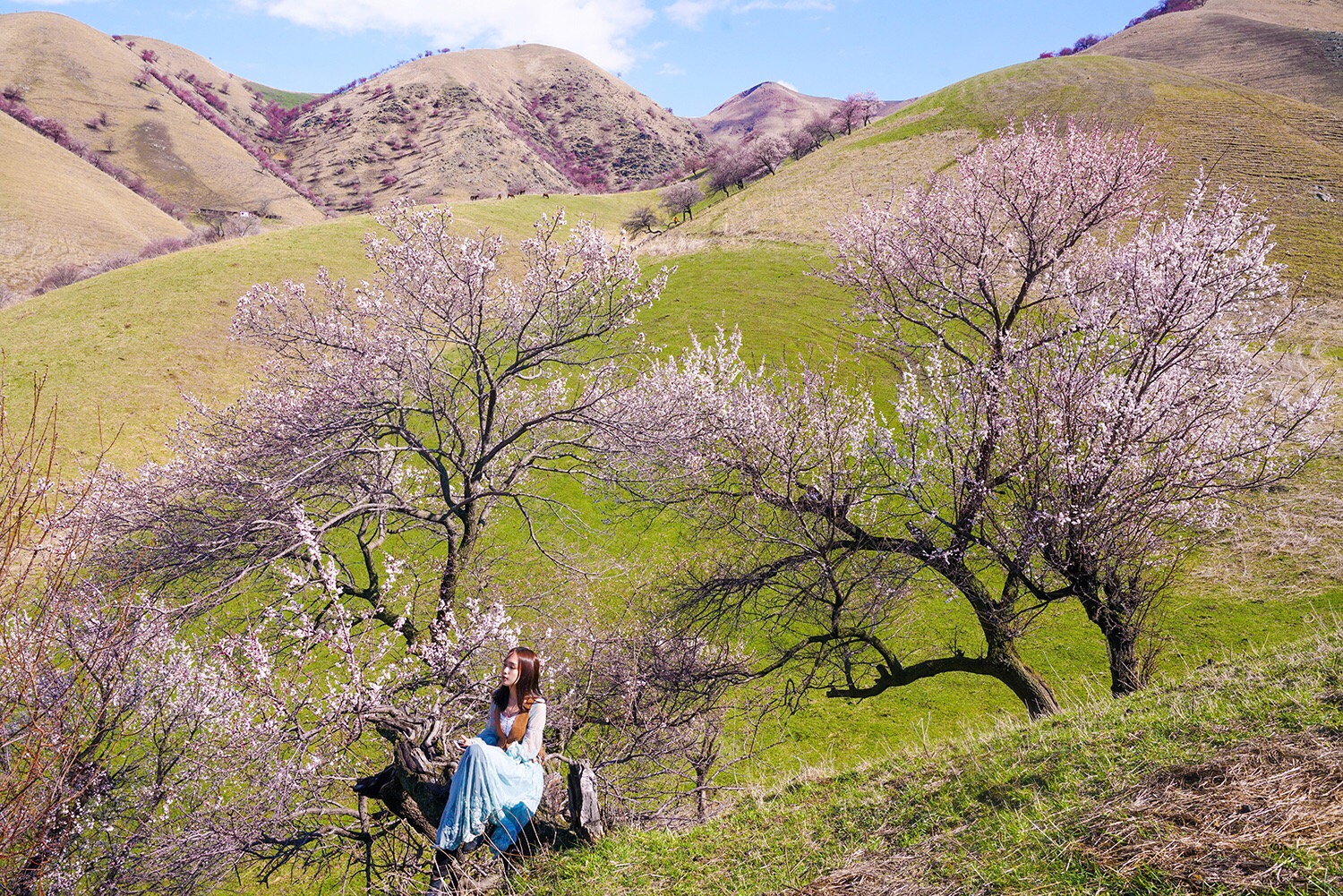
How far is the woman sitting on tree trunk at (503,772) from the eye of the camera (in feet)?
18.8

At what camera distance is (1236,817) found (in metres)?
3.78

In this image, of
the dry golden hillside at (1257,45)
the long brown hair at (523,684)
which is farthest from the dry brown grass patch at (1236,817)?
the dry golden hillside at (1257,45)

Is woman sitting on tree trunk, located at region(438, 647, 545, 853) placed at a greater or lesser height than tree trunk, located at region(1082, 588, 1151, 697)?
greater

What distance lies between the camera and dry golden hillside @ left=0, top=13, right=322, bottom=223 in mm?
85000

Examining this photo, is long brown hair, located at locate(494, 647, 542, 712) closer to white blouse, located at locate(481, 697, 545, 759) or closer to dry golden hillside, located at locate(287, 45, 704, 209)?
white blouse, located at locate(481, 697, 545, 759)

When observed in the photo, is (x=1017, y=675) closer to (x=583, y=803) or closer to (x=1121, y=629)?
(x=1121, y=629)

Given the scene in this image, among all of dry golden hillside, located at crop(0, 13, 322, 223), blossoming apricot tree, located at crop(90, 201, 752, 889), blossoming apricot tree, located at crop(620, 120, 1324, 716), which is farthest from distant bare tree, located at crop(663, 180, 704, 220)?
blossoming apricot tree, located at crop(90, 201, 752, 889)

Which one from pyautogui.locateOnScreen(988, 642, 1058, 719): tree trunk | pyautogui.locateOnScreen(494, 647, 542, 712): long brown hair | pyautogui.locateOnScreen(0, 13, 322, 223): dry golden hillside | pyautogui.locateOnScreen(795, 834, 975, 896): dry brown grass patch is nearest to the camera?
pyautogui.locateOnScreen(795, 834, 975, 896): dry brown grass patch

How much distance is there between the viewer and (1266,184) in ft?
123

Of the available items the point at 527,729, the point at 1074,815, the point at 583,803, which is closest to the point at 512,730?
the point at 527,729

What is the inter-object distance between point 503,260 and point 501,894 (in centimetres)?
4797

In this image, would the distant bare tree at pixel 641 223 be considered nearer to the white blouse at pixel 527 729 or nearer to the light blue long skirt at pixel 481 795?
the white blouse at pixel 527 729

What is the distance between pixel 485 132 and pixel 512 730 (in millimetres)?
128728

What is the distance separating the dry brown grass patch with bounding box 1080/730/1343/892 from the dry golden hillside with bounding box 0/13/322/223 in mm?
99001
